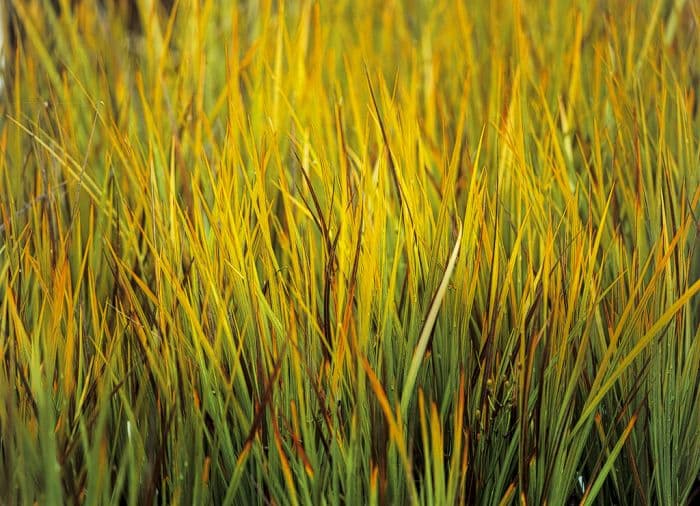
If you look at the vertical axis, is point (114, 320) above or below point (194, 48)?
below

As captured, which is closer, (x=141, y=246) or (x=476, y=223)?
(x=476, y=223)

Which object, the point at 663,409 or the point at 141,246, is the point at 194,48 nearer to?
the point at 141,246

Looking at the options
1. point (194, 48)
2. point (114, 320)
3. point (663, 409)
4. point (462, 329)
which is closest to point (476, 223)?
point (462, 329)

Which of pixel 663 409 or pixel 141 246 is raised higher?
pixel 141 246

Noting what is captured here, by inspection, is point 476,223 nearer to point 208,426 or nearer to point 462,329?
point 462,329

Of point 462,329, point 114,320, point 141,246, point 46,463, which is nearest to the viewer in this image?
point 46,463

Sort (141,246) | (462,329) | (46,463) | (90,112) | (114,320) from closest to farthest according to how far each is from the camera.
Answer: (46,463)
(462,329)
(114,320)
(141,246)
(90,112)

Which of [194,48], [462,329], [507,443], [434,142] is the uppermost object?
[194,48]

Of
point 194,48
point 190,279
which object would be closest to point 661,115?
point 190,279

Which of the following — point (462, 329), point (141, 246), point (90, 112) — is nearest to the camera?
point (462, 329)
